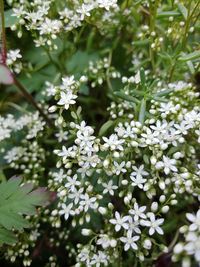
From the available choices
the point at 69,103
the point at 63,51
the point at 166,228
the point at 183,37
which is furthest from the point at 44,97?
the point at 166,228

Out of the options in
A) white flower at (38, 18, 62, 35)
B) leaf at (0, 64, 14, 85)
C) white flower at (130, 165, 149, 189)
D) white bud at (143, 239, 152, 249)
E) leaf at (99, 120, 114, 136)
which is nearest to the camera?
white bud at (143, 239, 152, 249)

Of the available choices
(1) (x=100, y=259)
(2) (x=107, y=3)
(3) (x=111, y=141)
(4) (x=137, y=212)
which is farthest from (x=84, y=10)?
(1) (x=100, y=259)

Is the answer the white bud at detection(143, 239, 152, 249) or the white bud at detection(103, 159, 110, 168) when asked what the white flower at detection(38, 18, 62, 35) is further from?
the white bud at detection(143, 239, 152, 249)

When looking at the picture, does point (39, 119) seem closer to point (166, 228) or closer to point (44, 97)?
point (44, 97)

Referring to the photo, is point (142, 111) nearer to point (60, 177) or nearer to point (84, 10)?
point (60, 177)

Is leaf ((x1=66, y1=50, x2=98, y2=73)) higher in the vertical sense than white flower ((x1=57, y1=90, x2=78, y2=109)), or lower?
higher

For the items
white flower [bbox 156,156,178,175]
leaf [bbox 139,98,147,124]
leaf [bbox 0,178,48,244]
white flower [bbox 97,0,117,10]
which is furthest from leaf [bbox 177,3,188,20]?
leaf [bbox 0,178,48,244]
